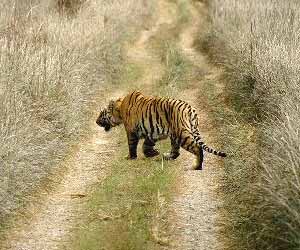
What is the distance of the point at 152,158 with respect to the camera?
9.03 metres

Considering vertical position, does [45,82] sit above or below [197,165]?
above

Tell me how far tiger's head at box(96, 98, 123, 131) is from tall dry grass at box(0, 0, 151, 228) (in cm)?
71

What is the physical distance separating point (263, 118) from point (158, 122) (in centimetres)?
181

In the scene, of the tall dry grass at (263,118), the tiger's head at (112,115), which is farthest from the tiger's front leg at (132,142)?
the tall dry grass at (263,118)

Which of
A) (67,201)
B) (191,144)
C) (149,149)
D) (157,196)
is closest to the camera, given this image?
(157,196)

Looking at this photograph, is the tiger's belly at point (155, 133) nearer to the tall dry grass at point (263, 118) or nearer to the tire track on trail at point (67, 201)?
the tire track on trail at point (67, 201)

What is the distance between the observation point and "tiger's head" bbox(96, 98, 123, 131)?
9258 mm

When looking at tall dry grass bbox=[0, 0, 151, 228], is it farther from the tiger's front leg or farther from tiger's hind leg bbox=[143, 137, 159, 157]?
tiger's hind leg bbox=[143, 137, 159, 157]

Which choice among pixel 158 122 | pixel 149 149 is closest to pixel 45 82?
pixel 149 149

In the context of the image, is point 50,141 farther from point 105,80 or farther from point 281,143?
point 105,80

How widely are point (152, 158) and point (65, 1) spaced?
8.01 meters

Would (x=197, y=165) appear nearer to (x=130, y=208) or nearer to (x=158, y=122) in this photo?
(x=158, y=122)

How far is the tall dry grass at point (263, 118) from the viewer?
19.1 feet

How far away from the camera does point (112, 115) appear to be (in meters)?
9.38
